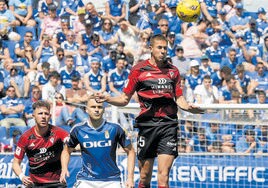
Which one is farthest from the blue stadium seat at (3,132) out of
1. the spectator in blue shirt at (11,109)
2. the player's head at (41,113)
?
the player's head at (41,113)

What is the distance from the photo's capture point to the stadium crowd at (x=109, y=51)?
1670 cm

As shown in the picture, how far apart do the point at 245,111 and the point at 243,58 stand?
5.97 metres

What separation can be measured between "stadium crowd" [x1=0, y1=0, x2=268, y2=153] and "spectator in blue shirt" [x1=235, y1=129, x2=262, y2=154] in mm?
2696

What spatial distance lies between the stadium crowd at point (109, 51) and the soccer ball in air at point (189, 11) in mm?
3670

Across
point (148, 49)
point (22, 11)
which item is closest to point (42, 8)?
point (22, 11)

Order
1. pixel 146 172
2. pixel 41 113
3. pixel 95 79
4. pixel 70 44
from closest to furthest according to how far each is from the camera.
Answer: pixel 146 172, pixel 41 113, pixel 95 79, pixel 70 44

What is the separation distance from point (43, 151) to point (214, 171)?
4.03 meters

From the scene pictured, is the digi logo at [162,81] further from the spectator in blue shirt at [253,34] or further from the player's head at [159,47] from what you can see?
the spectator in blue shirt at [253,34]

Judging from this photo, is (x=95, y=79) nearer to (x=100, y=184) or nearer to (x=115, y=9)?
(x=115, y=9)

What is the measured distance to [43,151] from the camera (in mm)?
10297

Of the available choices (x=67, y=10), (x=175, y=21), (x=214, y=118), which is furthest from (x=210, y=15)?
(x=214, y=118)

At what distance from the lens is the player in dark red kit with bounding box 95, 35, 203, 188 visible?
9.62 meters

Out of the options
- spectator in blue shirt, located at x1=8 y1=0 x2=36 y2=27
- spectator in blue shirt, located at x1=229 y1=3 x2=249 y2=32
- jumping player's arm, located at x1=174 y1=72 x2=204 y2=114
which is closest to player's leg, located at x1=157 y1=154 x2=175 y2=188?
jumping player's arm, located at x1=174 y1=72 x2=204 y2=114

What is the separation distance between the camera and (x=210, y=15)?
1992 centimetres
